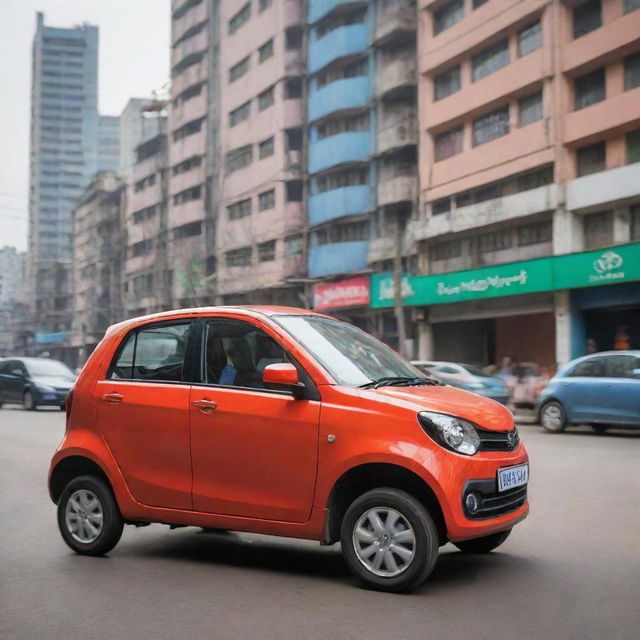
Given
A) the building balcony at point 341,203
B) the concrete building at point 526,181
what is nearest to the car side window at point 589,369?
the concrete building at point 526,181

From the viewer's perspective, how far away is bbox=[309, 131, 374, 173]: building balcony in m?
39.7

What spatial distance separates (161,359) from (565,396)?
11650mm

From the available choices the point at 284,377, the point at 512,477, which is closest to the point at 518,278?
the point at 512,477

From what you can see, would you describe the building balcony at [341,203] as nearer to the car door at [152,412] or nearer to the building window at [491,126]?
the building window at [491,126]

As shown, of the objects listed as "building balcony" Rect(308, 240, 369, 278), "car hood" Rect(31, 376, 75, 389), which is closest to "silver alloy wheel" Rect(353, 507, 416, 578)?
"car hood" Rect(31, 376, 75, 389)

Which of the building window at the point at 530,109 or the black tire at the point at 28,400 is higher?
the building window at the point at 530,109

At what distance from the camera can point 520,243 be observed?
3091cm

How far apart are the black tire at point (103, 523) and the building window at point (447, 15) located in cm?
3109

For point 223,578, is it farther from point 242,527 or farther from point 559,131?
point 559,131

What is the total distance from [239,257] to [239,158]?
5.59 metres

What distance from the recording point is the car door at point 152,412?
5.70 metres

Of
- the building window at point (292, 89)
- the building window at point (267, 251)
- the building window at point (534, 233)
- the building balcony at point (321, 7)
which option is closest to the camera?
the building window at point (534, 233)

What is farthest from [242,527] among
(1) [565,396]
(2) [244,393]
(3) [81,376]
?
(1) [565,396]

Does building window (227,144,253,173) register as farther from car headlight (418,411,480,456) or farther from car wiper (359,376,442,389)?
car headlight (418,411,480,456)
